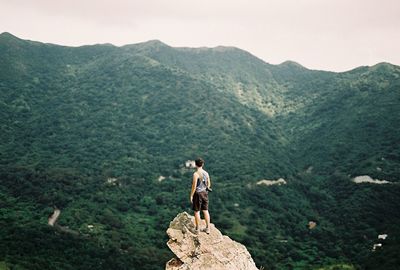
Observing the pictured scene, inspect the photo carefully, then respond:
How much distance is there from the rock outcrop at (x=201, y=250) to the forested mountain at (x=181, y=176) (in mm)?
67591

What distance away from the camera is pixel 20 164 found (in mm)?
142625

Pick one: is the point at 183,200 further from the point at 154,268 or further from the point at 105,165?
the point at 154,268

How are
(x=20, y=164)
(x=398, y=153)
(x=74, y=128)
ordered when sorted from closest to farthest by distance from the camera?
1. (x=20, y=164)
2. (x=398, y=153)
3. (x=74, y=128)

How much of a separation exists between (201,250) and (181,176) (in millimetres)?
137221

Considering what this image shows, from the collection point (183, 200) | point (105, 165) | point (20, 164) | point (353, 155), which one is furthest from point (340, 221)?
point (20, 164)

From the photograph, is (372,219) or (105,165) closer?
(372,219)

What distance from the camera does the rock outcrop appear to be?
19.6m

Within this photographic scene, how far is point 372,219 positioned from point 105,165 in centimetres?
9018

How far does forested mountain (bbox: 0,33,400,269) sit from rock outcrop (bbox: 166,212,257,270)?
67591mm

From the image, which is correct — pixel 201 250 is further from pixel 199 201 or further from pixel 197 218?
pixel 199 201

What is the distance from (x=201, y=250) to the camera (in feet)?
65.7

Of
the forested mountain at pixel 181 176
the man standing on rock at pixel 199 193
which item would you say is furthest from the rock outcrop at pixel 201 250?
the forested mountain at pixel 181 176

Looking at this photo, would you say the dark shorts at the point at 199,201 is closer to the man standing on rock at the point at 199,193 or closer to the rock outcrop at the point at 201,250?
the man standing on rock at the point at 199,193

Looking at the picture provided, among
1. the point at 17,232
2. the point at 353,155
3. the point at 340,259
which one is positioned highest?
the point at 353,155
